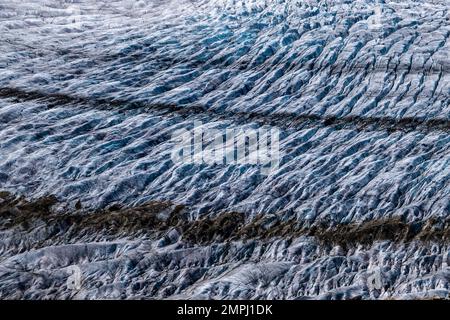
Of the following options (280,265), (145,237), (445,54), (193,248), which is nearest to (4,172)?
(145,237)

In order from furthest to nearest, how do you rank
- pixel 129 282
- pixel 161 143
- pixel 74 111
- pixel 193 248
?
pixel 74 111 < pixel 161 143 < pixel 193 248 < pixel 129 282

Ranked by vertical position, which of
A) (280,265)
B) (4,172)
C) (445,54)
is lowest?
(280,265)

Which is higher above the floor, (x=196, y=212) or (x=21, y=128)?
(x=21, y=128)

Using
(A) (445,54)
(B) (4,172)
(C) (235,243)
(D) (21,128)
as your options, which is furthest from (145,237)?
(A) (445,54)

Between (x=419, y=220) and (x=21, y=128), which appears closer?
(x=419, y=220)
